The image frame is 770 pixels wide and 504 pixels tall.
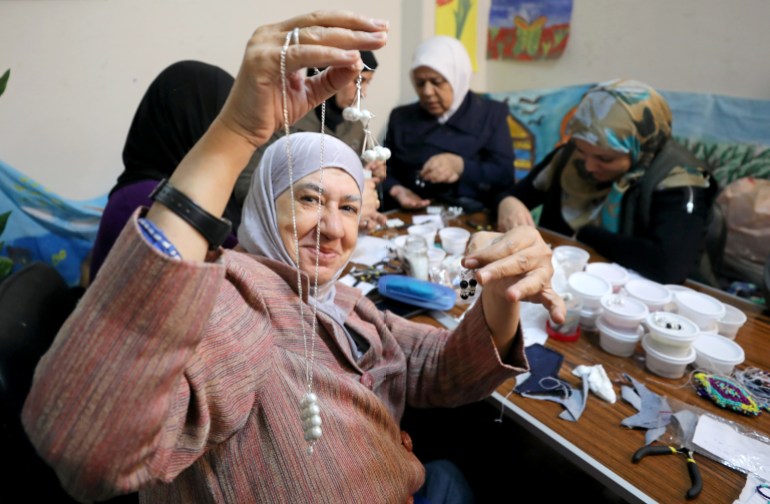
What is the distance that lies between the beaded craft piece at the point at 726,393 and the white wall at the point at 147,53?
207 centimetres

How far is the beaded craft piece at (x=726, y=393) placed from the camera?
1.00m

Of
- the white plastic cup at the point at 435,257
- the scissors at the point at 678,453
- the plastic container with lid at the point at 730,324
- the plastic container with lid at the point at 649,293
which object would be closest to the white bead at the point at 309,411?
the scissors at the point at 678,453

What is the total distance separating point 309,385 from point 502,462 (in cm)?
117

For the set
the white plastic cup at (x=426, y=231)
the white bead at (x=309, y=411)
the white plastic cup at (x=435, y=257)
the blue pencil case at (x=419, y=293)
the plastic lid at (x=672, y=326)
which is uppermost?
the white bead at (x=309, y=411)

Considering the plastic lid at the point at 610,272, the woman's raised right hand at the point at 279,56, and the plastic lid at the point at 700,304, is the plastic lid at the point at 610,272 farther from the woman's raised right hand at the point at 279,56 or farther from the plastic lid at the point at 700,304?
the woman's raised right hand at the point at 279,56

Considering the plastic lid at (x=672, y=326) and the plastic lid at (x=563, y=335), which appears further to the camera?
the plastic lid at (x=563, y=335)

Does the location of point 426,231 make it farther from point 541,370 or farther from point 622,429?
point 622,429

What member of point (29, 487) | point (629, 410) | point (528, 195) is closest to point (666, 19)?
point (528, 195)

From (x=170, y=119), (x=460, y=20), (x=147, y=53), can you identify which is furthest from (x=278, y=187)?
(x=460, y=20)

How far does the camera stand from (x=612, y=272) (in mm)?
1562

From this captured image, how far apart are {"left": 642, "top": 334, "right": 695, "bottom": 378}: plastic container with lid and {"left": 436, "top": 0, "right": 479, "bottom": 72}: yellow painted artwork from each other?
2989 millimetres

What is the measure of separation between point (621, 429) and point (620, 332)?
12.9 inches

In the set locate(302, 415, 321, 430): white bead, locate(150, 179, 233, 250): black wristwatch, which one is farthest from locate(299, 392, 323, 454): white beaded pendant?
locate(150, 179, 233, 250): black wristwatch

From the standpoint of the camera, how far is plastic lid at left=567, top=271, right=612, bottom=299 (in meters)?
1.32
